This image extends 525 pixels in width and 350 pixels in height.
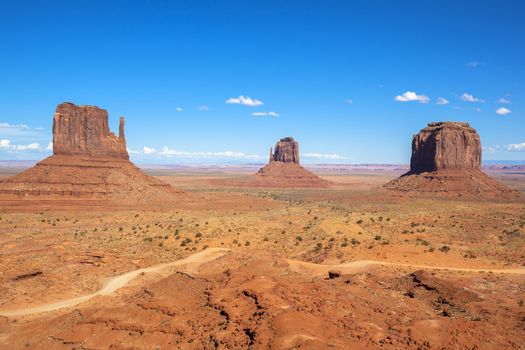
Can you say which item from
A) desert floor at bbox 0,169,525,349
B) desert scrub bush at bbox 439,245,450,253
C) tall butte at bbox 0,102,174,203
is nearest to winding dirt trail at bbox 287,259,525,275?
desert floor at bbox 0,169,525,349

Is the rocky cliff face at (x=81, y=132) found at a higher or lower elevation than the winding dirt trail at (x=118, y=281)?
higher

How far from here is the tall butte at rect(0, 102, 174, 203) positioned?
62250 mm

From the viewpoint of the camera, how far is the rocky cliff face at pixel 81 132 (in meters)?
68.1

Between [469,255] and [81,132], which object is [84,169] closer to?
[81,132]

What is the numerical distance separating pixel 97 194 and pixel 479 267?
56551mm

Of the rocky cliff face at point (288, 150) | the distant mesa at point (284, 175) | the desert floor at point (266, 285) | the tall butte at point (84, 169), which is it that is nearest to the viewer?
the desert floor at point (266, 285)

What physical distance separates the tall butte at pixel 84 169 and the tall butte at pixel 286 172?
213 feet

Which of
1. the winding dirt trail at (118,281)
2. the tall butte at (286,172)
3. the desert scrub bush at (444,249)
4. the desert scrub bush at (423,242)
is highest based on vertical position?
the tall butte at (286,172)

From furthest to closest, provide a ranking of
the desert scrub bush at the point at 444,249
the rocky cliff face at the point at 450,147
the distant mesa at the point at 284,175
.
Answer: the distant mesa at the point at 284,175
the rocky cliff face at the point at 450,147
the desert scrub bush at the point at 444,249

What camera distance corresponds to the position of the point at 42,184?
62.5 m

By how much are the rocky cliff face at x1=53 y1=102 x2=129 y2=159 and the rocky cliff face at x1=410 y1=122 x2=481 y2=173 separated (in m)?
70.5

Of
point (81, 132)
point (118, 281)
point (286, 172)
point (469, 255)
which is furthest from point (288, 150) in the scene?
point (118, 281)

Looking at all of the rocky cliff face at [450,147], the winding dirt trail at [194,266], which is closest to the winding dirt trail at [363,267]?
the winding dirt trail at [194,266]

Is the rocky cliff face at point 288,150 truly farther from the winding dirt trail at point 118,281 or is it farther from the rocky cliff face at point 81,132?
the winding dirt trail at point 118,281
